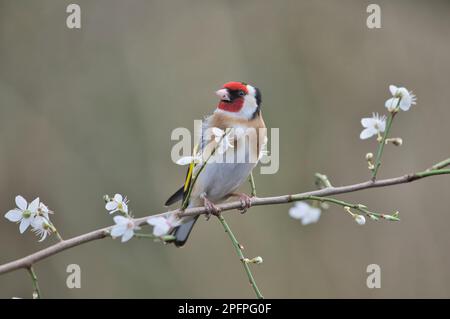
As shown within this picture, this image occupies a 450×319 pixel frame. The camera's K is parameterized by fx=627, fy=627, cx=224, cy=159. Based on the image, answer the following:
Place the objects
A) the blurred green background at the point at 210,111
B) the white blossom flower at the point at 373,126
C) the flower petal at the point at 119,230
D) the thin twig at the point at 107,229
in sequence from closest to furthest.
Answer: the thin twig at the point at 107,229, the flower petal at the point at 119,230, the white blossom flower at the point at 373,126, the blurred green background at the point at 210,111

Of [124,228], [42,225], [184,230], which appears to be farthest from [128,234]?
[184,230]

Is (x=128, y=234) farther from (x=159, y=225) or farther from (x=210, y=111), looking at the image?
(x=210, y=111)

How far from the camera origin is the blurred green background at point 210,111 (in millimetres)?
6465

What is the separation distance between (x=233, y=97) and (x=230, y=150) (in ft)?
1.68

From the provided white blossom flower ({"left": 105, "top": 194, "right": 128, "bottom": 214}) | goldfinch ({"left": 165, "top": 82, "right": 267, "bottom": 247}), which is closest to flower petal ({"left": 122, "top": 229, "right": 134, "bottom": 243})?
white blossom flower ({"left": 105, "top": 194, "right": 128, "bottom": 214})

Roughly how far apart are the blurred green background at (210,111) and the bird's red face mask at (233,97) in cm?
247

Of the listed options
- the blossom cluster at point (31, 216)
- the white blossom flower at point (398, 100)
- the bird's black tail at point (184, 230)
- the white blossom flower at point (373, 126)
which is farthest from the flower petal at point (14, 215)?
the bird's black tail at point (184, 230)

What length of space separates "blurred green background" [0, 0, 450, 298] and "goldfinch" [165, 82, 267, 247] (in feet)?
8.11

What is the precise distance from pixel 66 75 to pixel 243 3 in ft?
7.04

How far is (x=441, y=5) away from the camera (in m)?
7.08

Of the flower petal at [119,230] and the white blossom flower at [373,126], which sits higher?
the white blossom flower at [373,126]

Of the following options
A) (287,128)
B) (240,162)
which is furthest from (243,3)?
(240,162)

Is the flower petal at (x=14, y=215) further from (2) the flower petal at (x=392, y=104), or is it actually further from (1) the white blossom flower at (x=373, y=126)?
(2) the flower petal at (x=392, y=104)

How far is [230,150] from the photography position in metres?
3.64
